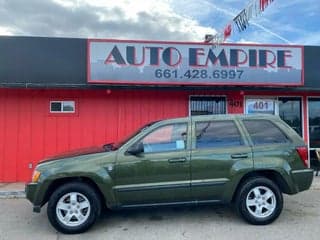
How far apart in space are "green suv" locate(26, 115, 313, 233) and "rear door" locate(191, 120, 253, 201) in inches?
0.7

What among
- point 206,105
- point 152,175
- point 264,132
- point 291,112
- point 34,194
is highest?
point 206,105

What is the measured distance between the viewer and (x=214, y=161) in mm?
6785

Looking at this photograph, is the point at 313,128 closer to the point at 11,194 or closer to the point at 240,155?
the point at 240,155

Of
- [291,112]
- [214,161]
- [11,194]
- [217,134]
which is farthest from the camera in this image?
[291,112]

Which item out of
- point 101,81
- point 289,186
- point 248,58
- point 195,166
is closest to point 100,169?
point 195,166

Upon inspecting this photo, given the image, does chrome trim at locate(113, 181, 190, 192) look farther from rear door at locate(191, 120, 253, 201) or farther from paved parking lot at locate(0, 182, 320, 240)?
paved parking lot at locate(0, 182, 320, 240)

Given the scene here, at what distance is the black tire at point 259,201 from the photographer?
6793 mm

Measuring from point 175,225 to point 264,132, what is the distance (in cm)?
226

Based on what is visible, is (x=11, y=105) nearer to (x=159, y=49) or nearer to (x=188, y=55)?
(x=159, y=49)

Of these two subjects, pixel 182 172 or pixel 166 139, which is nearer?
pixel 182 172

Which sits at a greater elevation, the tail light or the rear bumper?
the tail light

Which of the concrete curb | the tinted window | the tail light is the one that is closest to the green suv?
the tail light

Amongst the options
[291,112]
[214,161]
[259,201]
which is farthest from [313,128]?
[214,161]

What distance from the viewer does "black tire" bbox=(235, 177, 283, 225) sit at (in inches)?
267
